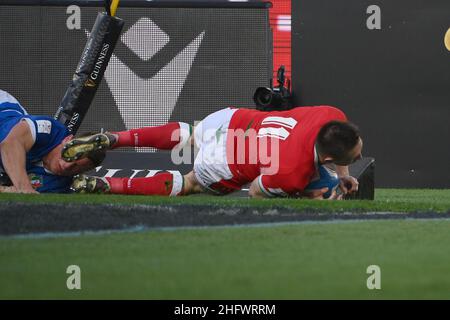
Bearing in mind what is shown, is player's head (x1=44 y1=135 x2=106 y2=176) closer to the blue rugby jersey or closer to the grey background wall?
the blue rugby jersey

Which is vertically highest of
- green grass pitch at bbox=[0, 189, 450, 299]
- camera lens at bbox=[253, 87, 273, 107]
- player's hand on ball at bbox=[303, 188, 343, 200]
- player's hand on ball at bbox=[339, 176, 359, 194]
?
camera lens at bbox=[253, 87, 273, 107]

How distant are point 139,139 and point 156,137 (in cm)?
11

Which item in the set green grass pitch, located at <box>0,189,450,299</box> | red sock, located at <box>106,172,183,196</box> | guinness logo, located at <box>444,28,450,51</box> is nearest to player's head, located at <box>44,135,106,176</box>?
red sock, located at <box>106,172,183,196</box>

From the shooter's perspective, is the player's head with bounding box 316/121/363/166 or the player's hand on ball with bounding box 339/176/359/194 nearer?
the player's head with bounding box 316/121/363/166

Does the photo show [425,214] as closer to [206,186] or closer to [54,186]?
[206,186]

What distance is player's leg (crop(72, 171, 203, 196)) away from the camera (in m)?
6.72

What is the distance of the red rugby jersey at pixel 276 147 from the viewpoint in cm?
606

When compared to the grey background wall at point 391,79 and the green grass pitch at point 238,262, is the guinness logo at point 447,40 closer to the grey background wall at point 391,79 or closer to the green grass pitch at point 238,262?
the grey background wall at point 391,79

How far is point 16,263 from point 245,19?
19.8ft

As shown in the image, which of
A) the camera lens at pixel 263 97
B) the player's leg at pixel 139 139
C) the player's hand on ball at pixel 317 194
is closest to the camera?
the player's hand on ball at pixel 317 194

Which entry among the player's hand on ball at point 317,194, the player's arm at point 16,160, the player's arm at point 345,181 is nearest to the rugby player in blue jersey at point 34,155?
the player's arm at point 16,160

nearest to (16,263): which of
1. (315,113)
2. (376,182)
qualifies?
(315,113)

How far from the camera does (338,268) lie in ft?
12.1
